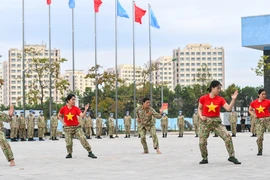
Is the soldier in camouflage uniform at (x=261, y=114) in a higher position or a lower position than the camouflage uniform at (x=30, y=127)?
higher

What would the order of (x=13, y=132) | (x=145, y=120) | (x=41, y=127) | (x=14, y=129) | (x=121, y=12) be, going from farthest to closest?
(x=121, y=12) < (x=41, y=127) < (x=14, y=129) < (x=13, y=132) < (x=145, y=120)

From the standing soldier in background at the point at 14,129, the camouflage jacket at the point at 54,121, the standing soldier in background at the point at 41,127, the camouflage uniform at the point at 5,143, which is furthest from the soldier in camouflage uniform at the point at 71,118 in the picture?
the camouflage jacket at the point at 54,121

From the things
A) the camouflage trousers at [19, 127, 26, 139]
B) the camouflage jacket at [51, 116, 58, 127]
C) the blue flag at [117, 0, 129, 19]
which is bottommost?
the camouflage trousers at [19, 127, 26, 139]

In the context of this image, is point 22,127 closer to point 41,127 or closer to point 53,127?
point 41,127

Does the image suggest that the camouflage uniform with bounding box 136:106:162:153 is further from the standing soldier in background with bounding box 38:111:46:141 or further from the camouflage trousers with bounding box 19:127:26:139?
the standing soldier in background with bounding box 38:111:46:141

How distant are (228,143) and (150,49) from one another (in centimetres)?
3471

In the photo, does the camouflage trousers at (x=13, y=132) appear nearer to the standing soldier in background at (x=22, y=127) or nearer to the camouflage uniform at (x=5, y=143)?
Result: the standing soldier in background at (x=22, y=127)

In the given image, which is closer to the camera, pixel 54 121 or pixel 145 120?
pixel 145 120

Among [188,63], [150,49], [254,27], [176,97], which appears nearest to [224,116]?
[254,27]

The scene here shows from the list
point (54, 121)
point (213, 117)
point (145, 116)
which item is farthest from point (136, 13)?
point (213, 117)

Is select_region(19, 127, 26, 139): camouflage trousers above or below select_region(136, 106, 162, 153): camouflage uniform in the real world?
below

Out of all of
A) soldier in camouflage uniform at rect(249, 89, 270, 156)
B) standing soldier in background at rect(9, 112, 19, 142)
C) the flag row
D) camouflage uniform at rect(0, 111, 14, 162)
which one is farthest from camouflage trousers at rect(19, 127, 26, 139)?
camouflage uniform at rect(0, 111, 14, 162)

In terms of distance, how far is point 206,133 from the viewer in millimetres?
14102

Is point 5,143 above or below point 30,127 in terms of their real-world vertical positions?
above
